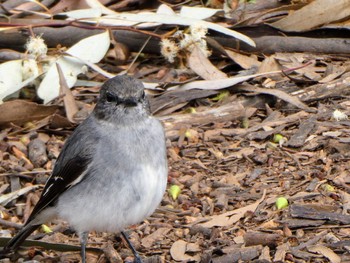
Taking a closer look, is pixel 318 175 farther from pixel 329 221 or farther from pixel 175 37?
pixel 175 37

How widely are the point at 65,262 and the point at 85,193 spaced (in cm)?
69

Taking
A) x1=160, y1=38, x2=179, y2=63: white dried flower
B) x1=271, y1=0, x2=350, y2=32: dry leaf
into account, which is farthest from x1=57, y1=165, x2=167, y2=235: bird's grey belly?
x1=271, y1=0, x2=350, y2=32: dry leaf

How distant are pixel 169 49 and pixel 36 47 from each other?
122 centimetres

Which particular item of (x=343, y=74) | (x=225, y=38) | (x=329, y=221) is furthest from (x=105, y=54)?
(x=329, y=221)

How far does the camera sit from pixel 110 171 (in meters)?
6.00

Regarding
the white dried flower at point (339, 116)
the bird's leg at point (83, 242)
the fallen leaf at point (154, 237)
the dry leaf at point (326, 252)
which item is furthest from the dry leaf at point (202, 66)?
the dry leaf at point (326, 252)

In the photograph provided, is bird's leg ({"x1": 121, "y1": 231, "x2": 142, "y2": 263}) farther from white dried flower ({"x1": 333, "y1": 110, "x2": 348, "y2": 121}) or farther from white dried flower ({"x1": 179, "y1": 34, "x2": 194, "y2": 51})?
white dried flower ({"x1": 179, "y1": 34, "x2": 194, "y2": 51})

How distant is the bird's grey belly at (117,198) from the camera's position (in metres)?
5.95

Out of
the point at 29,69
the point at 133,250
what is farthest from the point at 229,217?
the point at 29,69

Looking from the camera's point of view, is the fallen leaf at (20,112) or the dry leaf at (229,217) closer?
the dry leaf at (229,217)

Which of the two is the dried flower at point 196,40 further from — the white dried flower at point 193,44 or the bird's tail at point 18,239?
the bird's tail at point 18,239

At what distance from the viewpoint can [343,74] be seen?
7949mm

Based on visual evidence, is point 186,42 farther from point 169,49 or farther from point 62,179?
point 62,179

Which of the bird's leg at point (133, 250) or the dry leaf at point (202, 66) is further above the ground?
the dry leaf at point (202, 66)
